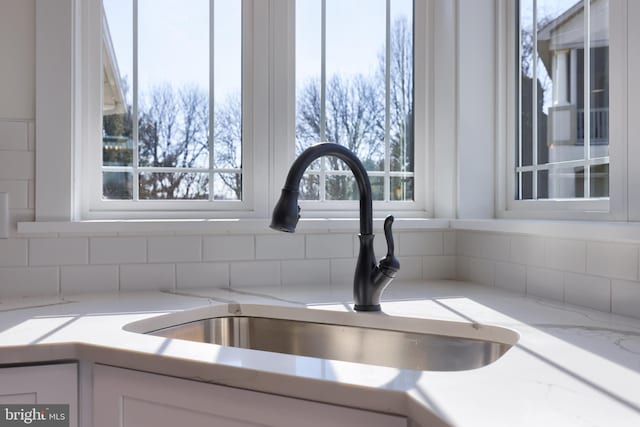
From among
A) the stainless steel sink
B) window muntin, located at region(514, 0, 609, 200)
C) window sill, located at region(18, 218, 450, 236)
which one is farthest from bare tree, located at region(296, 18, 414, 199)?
the stainless steel sink

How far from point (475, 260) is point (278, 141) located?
0.78 meters

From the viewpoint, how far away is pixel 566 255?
1.34 m

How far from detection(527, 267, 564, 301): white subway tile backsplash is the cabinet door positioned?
838 millimetres

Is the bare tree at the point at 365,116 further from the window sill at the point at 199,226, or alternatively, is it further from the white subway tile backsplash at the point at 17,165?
the white subway tile backsplash at the point at 17,165

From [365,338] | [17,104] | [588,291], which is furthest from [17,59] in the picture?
[588,291]

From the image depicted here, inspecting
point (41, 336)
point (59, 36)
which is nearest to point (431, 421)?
point (41, 336)

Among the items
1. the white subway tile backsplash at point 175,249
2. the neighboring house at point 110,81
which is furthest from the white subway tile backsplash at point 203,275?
the neighboring house at point 110,81

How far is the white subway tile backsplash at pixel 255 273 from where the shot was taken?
1667 mm

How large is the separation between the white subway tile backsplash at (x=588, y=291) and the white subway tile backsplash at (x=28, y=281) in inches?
57.0

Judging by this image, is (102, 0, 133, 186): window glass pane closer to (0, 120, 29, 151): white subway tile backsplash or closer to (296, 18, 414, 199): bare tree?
(0, 120, 29, 151): white subway tile backsplash

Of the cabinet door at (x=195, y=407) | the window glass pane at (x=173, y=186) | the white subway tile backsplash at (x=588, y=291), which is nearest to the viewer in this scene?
the cabinet door at (x=195, y=407)

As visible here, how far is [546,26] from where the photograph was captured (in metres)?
1.60

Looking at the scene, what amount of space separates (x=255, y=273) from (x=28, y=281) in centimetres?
67

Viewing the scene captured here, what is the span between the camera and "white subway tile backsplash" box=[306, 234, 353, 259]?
5.65ft
